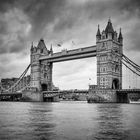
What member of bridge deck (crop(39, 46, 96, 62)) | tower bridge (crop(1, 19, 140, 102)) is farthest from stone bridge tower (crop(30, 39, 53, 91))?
tower bridge (crop(1, 19, 140, 102))

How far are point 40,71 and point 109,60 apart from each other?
3788cm

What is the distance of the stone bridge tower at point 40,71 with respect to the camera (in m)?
112

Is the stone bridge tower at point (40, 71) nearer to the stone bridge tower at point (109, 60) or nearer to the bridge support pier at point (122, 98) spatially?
the stone bridge tower at point (109, 60)

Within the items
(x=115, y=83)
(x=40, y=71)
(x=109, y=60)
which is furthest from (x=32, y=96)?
(x=109, y=60)

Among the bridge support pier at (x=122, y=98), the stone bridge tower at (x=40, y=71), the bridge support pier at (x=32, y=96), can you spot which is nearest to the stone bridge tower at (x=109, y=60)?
the bridge support pier at (x=122, y=98)

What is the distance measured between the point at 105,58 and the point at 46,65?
33.9 meters

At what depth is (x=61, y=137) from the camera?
1598 cm

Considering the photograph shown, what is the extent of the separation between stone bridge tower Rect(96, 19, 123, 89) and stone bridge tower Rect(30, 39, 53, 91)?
101 ft

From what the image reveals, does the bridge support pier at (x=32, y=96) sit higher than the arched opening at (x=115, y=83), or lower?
lower

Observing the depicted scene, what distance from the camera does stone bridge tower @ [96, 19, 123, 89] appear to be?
83.9m

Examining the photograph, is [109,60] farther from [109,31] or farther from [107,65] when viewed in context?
[109,31]

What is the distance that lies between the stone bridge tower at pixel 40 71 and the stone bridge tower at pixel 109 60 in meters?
30.9

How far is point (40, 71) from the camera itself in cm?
11225

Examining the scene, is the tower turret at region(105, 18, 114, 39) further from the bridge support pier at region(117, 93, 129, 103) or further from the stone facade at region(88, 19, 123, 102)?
the bridge support pier at region(117, 93, 129, 103)
